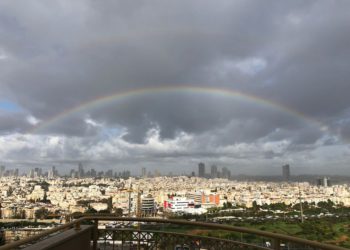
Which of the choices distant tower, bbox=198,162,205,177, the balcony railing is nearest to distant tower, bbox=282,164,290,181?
distant tower, bbox=198,162,205,177

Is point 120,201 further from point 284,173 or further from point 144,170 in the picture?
point 144,170

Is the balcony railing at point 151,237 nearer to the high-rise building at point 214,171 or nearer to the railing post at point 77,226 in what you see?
the railing post at point 77,226

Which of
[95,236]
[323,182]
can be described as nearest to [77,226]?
[95,236]

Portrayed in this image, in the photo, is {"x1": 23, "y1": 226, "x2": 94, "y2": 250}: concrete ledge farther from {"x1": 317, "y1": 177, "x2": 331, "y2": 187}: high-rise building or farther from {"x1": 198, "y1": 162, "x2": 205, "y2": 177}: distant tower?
{"x1": 198, "y1": 162, "x2": 205, "y2": 177}: distant tower

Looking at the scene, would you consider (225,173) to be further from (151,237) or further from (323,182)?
(151,237)

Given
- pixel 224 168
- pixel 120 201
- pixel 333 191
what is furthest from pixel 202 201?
pixel 224 168

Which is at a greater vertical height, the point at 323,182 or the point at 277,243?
the point at 323,182

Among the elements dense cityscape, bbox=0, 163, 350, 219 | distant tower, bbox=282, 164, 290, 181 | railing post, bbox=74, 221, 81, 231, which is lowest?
dense cityscape, bbox=0, 163, 350, 219
